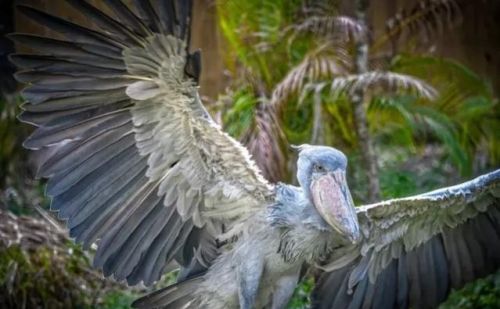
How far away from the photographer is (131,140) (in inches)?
194

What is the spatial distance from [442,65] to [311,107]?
50.2 inches

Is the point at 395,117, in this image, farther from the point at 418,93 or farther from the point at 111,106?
the point at 111,106

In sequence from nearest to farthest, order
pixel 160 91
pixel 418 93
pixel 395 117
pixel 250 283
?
pixel 160 91, pixel 250 283, pixel 418 93, pixel 395 117

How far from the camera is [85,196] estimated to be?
493cm

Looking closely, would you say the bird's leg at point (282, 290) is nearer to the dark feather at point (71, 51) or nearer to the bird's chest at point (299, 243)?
the bird's chest at point (299, 243)

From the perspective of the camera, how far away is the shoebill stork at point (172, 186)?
4715 mm

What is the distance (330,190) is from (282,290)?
65 centimetres

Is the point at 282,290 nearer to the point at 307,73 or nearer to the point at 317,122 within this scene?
the point at 317,122

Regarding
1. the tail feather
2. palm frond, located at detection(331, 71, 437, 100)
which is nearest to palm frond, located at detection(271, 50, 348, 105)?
palm frond, located at detection(331, 71, 437, 100)

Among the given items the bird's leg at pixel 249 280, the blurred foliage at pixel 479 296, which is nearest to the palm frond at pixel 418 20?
the blurred foliage at pixel 479 296

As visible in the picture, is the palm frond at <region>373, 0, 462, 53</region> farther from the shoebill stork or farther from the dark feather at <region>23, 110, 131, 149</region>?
the dark feather at <region>23, 110, 131, 149</region>

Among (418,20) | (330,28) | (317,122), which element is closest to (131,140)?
(317,122)

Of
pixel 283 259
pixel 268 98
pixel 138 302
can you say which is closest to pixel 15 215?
pixel 268 98

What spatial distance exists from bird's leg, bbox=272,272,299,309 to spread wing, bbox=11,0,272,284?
1.31 feet
